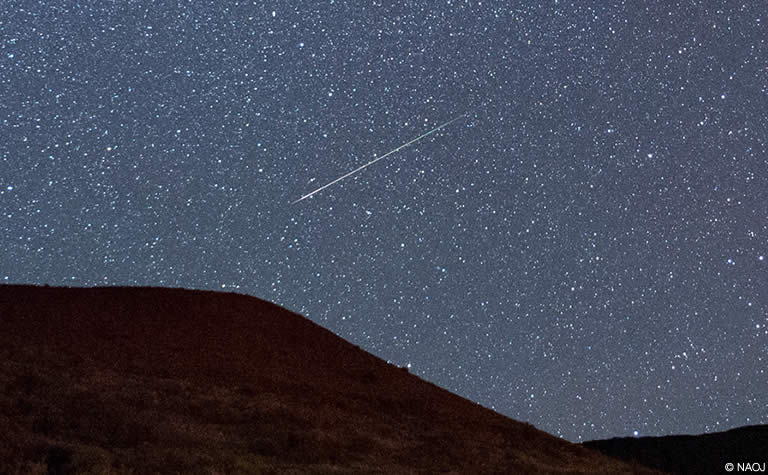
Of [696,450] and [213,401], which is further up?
[213,401]

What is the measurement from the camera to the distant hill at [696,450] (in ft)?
87.2

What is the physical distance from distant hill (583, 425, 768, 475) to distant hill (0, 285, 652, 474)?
6.77 meters

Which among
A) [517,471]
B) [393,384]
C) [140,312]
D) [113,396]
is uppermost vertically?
[140,312]

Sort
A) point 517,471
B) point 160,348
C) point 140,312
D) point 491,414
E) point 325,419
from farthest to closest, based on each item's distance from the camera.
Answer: point 140,312 → point 491,414 → point 160,348 → point 325,419 → point 517,471

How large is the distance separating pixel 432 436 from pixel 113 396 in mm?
7877

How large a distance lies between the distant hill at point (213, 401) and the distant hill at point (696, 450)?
266 inches

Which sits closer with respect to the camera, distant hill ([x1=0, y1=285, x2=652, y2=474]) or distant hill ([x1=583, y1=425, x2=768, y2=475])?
distant hill ([x1=0, y1=285, x2=652, y2=474])

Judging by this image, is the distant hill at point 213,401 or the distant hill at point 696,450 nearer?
the distant hill at point 213,401

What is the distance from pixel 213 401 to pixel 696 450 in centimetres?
2155

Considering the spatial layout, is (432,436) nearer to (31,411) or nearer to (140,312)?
(31,411)

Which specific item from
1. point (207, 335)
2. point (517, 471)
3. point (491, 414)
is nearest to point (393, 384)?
point (491, 414)

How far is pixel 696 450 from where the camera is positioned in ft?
96.0

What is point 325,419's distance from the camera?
17.2 m

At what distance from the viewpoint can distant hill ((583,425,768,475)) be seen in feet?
87.2
